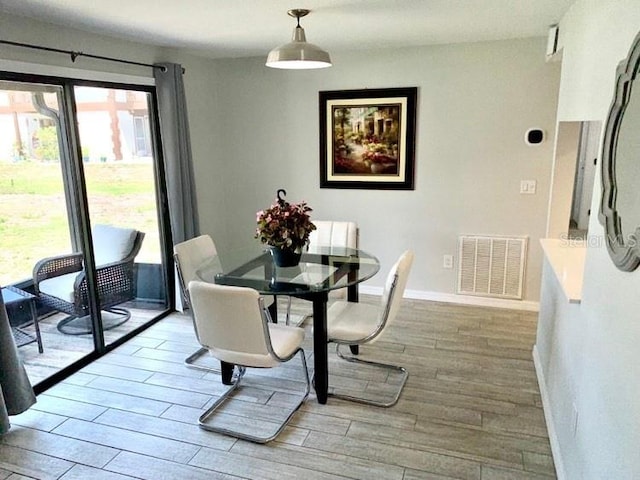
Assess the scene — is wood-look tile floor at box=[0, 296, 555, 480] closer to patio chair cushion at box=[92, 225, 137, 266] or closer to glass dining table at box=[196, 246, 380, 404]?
glass dining table at box=[196, 246, 380, 404]

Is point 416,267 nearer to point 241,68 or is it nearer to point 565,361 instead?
point 565,361

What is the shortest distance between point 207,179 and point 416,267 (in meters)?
2.30

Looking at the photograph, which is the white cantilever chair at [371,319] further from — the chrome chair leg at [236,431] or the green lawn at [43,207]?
the green lawn at [43,207]

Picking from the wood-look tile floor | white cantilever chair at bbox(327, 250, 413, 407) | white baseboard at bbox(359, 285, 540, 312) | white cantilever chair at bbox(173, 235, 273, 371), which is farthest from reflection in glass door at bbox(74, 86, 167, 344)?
white baseboard at bbox(359, 285, 540, 312)

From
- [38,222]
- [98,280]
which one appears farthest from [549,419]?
[38,222]

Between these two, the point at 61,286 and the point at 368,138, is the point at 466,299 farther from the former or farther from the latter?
the point at 61,286

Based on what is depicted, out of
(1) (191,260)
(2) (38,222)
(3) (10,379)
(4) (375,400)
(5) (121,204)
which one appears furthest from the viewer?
(5) (121,204)

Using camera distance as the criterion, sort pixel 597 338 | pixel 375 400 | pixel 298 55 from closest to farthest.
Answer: pixel 597 338 < pixel 298 55 < pixel 375 400

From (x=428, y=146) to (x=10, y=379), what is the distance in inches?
143

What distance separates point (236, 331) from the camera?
2.42m

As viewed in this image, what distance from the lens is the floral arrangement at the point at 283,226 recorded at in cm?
294

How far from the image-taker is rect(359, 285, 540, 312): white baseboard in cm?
427

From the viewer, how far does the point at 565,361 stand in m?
2.31

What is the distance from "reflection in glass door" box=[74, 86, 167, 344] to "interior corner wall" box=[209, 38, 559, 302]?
78cm
